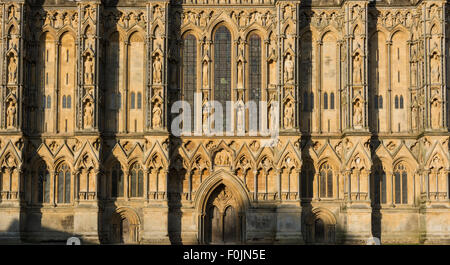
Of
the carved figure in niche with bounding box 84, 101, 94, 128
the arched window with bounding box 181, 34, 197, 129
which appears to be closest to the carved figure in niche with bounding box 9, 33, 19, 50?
the carved figure in niche with bounding box 84, 101, 94, 128

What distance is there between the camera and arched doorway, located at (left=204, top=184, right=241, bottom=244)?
43344mm

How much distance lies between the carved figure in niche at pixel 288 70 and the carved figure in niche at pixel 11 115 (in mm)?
16703

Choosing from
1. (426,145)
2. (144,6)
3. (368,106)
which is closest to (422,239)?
(426,145)

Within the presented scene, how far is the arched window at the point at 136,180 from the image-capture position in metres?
43.6

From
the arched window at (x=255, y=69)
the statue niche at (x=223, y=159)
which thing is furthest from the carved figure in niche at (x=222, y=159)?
the arched window at (x=255, y=69)

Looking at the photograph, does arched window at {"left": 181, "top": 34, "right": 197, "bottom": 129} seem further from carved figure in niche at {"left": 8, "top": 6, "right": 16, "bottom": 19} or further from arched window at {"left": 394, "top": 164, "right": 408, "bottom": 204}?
arched window at {"left": 394, "top": 164, "right": 408, "bottom": 204}

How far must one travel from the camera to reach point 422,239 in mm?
41969

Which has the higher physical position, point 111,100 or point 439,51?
point 439,51

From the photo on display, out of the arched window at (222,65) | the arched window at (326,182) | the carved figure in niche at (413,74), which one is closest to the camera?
the arched window at (326,182)

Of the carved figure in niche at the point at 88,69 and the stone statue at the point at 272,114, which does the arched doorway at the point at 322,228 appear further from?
the carved figure in niche at the point at 88,69

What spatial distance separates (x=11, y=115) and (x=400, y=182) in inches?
958

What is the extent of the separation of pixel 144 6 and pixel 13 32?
27.1 ft

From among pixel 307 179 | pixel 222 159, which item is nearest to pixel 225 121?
pixel 222 159

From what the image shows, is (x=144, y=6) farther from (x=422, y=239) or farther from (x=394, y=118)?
(x=422, y=239)
